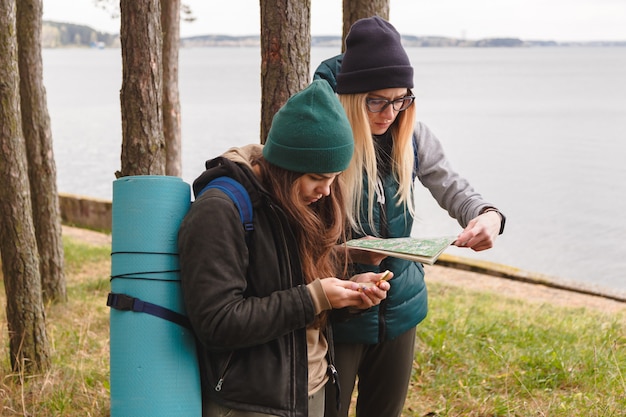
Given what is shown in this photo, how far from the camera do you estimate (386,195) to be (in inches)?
108

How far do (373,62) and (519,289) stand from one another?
807 cm

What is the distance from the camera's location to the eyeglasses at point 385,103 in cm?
267

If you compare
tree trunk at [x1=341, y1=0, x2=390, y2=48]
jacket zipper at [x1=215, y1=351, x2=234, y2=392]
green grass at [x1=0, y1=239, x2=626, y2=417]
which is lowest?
green grass at [x1=0, y1=239, x2=626, y2=417]

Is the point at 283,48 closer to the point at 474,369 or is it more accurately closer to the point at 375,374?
the point at 375,374

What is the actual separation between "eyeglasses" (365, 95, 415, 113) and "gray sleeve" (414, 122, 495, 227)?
192mm

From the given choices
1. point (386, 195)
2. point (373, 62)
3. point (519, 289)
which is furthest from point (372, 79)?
point (519, 289)

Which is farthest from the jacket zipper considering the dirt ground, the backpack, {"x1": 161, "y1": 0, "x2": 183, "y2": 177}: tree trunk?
the dirt ground

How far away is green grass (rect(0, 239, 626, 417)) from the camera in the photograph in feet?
13.6

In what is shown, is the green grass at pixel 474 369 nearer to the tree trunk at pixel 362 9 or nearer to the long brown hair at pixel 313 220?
the long brown hair at pixel 313 220

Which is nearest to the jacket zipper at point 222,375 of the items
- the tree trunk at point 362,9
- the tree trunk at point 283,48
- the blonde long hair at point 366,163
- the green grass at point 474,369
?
the blonde long hair at point 366,163

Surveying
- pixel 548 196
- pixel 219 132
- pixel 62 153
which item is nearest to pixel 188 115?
pixel 219 132

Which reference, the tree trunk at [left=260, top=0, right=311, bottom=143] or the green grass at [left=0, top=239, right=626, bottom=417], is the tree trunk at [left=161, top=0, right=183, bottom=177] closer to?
the green grass at [left=0, top=239, right=626, bottom=417]

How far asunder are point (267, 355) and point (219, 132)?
126 feet

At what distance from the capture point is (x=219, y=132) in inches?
1583
